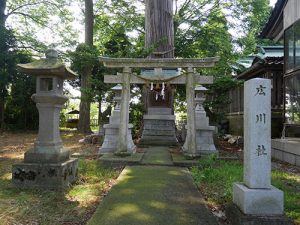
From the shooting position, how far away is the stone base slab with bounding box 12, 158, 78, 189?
243 inches

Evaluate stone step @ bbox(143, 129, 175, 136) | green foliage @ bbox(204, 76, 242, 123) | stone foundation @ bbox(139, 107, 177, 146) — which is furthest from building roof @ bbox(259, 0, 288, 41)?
stone step @ bbox(143, 129, 175, 136)

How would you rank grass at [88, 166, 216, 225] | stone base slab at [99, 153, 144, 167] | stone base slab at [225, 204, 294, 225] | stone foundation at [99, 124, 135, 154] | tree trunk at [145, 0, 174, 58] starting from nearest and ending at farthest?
stone base slab at [225, 204, 294, 225], grass at [88, 166, 216, 225], stone base slab at [99, 153, 144, 167], stone foundation at [99, 124, 135, 154], tree trunk at [145, 0, 174, 58]

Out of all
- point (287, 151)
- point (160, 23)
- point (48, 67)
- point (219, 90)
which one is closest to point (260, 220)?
point (48, 67)

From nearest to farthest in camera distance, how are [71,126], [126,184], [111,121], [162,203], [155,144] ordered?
[162,203] → [126,184] → [111,121] → [155,144] → [71,126]

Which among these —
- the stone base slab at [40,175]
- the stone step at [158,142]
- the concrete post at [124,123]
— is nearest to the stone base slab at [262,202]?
the stone base slab at [40,175]

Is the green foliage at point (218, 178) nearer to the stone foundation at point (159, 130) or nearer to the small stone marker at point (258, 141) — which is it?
the small stone marker at point (258, 141)

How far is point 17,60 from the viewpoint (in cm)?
2194

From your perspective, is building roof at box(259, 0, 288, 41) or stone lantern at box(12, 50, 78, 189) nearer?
stone lantern at box(12, 50, 78, 189)

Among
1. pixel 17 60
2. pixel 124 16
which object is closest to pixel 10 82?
pixel 17 60

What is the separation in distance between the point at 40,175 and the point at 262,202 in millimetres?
3981

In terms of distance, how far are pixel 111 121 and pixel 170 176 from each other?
4785 millimetres

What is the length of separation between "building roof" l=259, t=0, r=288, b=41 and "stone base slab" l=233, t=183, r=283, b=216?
10.2 m

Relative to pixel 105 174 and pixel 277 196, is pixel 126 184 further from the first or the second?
pixel 277 196

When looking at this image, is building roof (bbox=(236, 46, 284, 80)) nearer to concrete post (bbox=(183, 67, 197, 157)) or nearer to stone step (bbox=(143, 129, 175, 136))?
stone step (bbox=(143, 129, 175, 136))
